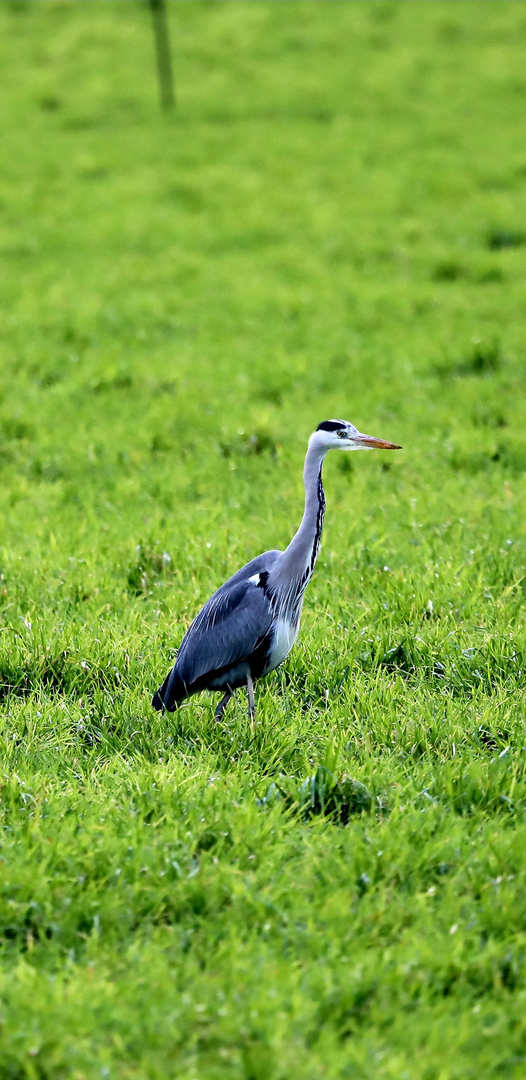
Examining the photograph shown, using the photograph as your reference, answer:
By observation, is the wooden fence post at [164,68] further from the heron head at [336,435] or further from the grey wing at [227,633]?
the grey wing at [227,633]

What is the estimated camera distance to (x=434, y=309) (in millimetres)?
12445

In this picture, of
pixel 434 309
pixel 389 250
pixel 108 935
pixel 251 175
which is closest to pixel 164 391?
pixel 434 309

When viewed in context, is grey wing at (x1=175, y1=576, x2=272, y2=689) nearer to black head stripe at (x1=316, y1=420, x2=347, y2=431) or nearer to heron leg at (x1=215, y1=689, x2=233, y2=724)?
heron leg at (x1=215, y1=689, x2=233, y2=724)

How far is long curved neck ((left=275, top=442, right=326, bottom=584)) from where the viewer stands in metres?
5.14

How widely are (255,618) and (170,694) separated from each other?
525 mm

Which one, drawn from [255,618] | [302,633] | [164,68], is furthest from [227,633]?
[164,68]

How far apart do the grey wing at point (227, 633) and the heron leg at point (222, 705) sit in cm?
21

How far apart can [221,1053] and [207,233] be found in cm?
1324

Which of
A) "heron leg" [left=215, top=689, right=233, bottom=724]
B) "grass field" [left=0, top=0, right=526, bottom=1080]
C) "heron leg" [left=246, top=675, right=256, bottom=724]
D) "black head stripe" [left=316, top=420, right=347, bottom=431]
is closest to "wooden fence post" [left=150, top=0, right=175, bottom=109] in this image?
"grass field" [left=0, top=0, right=526, bottom=1080]

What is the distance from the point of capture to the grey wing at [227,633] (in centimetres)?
504

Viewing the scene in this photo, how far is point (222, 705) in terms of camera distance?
5223 mm

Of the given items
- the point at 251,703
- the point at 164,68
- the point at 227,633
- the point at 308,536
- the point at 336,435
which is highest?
the point at 164,68

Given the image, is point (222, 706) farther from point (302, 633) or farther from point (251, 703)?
point (302, 633)

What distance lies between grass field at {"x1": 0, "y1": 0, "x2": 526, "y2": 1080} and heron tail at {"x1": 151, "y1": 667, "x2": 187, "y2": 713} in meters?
0.07
